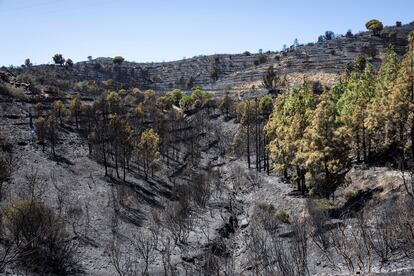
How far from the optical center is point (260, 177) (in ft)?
239

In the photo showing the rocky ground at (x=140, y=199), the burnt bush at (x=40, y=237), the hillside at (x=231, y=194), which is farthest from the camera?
the rocky ground at (x=140, y=199)

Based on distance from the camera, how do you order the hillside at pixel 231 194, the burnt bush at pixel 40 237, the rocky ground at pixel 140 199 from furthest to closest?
the rocky ground at pixel 140 199 → the burnt bush at pixel 40 237 → the hillside at pixel 231 194

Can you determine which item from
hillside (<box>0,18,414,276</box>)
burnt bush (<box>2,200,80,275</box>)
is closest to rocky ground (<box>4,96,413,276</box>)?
hillside (<box>0,18,414,276</box>)

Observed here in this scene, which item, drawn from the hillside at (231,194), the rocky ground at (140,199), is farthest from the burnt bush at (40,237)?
the rocky ground at (140,199)

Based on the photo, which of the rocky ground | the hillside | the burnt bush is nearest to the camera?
the hillside

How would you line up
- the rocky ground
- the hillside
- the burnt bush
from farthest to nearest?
the rocky ground → the burnt bush → the hillside

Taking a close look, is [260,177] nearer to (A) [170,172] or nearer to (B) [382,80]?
(A) [170,172]

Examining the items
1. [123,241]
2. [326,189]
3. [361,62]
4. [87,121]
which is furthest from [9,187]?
[361,62]

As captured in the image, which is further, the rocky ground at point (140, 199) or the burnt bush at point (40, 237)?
the rocky ground at point (140, 199)

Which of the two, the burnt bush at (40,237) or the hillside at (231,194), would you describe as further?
the burnt bush at (40,237)

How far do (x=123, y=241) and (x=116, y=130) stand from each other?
33.2m

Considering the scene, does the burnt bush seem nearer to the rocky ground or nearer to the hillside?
the hillside

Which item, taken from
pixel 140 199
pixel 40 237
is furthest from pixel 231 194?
pixel 40 237

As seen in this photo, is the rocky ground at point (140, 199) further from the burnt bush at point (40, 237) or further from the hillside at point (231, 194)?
the burnt bush at point (40, 237)
